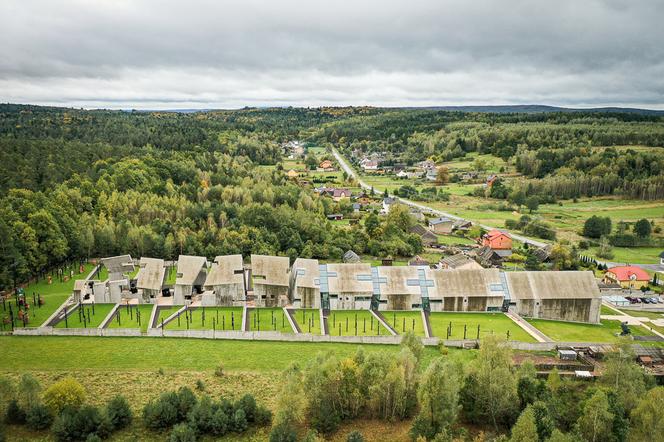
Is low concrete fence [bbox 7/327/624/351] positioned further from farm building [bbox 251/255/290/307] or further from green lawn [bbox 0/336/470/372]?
farm building [bbox 251/255/290/307]

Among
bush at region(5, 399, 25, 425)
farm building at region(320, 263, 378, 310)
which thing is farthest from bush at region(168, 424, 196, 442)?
farm building at region(320, 263, 378, 310)

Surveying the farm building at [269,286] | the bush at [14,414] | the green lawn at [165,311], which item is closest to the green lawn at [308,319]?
the farm building at [269,286]

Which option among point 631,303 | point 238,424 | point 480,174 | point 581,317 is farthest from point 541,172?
point 238,424

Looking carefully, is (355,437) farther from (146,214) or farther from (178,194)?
(178,194)

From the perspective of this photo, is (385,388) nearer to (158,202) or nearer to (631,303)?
(631,303)

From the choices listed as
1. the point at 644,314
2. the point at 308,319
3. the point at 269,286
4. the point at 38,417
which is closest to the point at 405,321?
the point at 308,319

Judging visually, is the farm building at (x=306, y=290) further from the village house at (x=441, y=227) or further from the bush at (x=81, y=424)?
the village house at (x=441, y=227)
